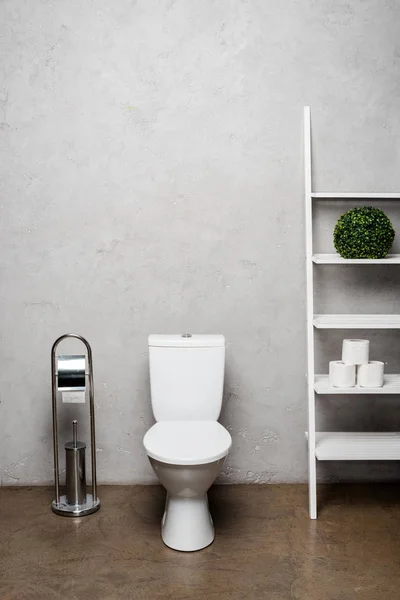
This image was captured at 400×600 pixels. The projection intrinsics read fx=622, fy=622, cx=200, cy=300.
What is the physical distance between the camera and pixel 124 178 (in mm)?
3033

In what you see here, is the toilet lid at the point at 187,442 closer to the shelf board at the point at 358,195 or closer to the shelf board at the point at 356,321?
the shelf board at the point at 356,321

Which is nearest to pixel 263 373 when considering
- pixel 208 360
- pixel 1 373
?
pixel 208 360

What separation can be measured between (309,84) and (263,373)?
4.69ft

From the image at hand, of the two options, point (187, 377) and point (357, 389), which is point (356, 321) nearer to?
point (357, 389)

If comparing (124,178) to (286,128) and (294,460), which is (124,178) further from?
(294,460)

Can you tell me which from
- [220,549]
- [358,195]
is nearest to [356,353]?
[358,195]

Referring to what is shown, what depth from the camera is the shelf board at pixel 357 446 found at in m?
2.79

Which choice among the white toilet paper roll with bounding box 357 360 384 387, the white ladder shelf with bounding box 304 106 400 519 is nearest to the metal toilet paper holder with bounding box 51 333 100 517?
the white ladder shelf with bounding box 304 106 400 519

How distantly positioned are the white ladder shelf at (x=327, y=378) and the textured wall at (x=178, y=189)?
6.5 inches

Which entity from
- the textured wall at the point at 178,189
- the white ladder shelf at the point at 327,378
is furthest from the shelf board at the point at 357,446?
the textured wall at the point at 178,189

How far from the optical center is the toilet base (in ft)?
8.08

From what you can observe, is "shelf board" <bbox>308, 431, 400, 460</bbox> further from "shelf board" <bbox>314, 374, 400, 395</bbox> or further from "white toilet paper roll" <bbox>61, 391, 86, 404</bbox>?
"white toilet paper roll" <bbox>61, 391, 86, 404</bbox>

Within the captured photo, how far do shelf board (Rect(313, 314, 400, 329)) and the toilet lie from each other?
0.47 meters

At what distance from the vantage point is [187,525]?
2.47 metres
